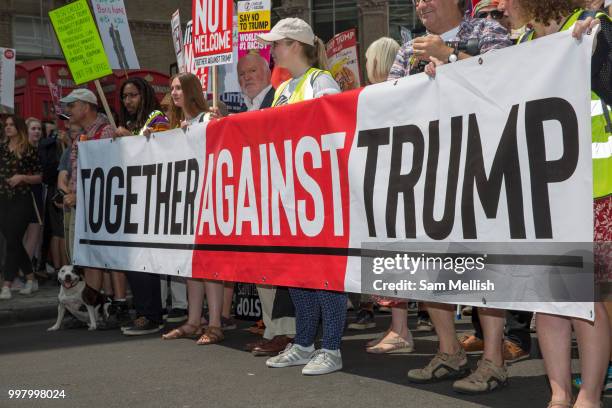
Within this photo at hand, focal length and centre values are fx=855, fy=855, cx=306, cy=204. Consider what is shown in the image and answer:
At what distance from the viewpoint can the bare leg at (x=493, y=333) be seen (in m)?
4.85

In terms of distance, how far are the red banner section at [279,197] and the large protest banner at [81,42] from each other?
2.27 m

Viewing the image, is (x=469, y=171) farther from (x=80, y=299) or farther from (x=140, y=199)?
(x=80, y=299)

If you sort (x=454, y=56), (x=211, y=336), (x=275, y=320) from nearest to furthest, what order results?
(x=454, y=56) → (x=275, y=320) → (x=211, y=336)

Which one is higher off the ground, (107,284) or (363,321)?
(107,284)

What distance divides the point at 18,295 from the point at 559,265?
7978mm

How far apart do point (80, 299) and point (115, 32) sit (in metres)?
5.51

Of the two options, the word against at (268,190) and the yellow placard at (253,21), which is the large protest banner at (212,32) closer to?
the word against at (268,190)

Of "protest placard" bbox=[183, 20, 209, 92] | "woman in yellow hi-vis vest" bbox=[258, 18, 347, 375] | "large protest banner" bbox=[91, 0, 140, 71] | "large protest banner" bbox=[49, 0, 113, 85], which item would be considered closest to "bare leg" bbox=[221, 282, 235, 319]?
"woman in yellow hi-vis vest" bbox=[258, 18, 347, 375]

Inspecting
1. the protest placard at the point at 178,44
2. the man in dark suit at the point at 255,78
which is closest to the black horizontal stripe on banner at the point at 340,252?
the man in dark suit at the point at 255,78

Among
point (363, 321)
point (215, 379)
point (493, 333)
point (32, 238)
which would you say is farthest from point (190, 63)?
point (493, 333)

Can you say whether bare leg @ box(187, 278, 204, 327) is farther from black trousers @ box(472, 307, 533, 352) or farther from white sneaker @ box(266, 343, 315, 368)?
black trousers @ box(472, 307, 533, 352)

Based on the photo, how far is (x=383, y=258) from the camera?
489cm

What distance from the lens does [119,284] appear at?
849cm

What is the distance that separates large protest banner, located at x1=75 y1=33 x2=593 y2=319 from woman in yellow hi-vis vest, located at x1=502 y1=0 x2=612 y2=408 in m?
0.10
